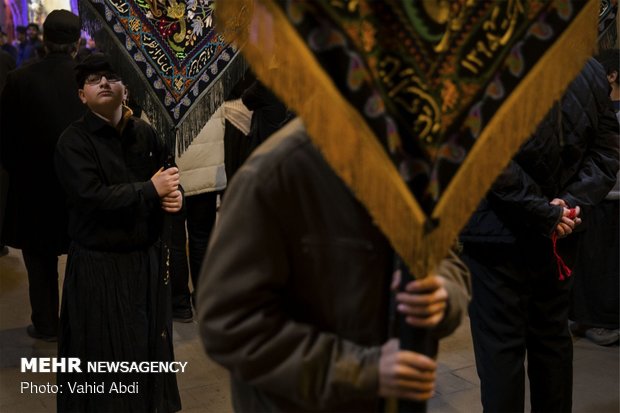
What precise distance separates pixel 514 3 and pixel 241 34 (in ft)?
1.70

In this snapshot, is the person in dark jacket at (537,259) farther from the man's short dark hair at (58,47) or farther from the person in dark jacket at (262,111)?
the man's short dark hair at (58,47)

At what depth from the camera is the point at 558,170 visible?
125 inches

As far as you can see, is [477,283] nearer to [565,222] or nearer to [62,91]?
[565,222]

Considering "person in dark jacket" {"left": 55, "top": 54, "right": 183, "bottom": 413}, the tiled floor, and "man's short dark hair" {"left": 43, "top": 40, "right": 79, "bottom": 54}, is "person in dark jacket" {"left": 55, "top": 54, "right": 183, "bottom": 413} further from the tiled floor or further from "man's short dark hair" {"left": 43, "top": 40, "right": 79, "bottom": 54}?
"man's short dark hair" {"left": 43, "top": 40, "right": 79, "bottom": 54}

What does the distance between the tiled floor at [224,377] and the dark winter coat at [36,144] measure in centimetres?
59

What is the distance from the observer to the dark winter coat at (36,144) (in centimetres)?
450

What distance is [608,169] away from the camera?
331 centimetres

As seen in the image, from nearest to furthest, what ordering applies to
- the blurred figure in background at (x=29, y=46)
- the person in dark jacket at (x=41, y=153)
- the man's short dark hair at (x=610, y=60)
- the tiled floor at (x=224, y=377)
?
the tiled floor at (x=224, y=377) < the man's short dark hair at (x=610, y=60) < the person in dark jacket at (x=41, y=153) < the blurred figure in background at (x=29, y=46)

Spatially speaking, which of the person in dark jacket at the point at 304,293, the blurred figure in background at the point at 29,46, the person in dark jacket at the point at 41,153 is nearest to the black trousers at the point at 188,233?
the person in dark jacket at the point at 41,153

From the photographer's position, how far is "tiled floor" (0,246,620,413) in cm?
387

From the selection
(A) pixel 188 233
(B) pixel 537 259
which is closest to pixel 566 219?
(B) pixel 537 259

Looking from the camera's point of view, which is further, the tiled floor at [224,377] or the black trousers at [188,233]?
the black trousers at [188,233]

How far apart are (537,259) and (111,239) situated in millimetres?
1576

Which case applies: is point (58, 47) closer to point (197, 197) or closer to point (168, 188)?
point (197, 197)
